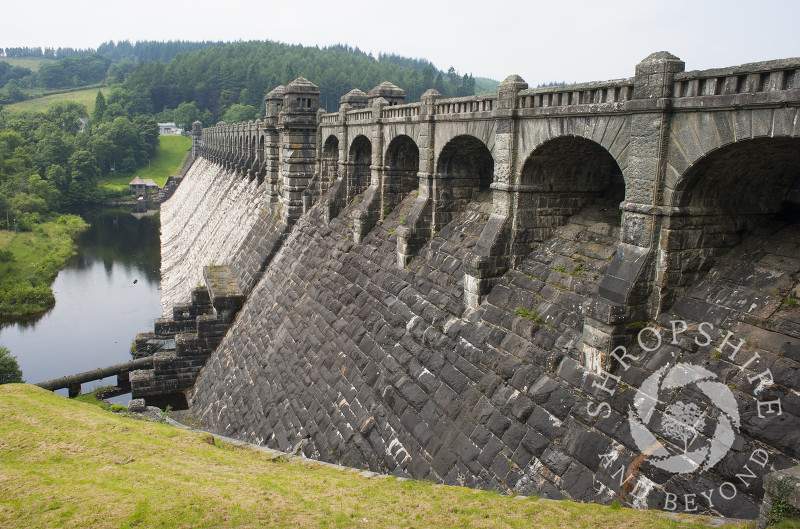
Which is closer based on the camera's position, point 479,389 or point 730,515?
point 730,515

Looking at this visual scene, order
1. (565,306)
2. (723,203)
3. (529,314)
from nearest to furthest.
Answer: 1. (723,203)
2. (565,306)
3. (529,314)

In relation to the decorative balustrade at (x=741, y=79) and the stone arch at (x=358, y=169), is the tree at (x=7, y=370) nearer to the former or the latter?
the stone arch at (x=358, y=169)

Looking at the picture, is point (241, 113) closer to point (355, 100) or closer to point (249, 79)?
point (249, 79)

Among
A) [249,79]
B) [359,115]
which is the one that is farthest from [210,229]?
[249,79]

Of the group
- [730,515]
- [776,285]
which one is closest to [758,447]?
[730,515]

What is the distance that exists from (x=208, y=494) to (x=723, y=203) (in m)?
10.2

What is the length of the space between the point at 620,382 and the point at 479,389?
11.4ft

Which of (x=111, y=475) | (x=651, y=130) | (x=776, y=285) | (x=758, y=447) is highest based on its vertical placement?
(x=651, y=130)

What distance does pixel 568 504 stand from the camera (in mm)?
8922

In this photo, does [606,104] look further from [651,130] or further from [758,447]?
[758,447]

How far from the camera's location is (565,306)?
1220cm

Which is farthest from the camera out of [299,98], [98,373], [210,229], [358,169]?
[210,229]

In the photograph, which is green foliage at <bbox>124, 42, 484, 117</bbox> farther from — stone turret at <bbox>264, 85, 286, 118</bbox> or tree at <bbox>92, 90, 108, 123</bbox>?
stone turret at <bbox>264, 85, 286, 118</bbox>

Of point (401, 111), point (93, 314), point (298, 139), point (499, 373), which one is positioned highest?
point (401, 111)
